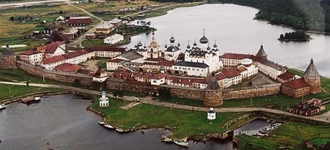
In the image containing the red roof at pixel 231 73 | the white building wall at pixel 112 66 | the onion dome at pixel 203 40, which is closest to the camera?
the red roof at pixel 231 73

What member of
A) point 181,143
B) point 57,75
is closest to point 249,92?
point 181,143

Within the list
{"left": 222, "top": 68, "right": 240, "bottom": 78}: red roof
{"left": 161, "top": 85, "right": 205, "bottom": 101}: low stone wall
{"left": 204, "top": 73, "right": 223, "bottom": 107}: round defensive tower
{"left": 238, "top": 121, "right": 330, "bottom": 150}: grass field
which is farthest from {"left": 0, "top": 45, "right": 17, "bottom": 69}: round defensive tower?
{"left": 238, "top": 121, "right": 330, "bottom": 150}: grass field

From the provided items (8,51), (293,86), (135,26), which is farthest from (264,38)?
(8,51)

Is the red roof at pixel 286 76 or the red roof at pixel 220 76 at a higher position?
the red roof at pixel 220 76

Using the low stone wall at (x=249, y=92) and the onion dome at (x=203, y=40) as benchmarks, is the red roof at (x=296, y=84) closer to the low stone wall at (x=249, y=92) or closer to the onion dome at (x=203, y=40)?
the low stone wall at (x=249, y=92)

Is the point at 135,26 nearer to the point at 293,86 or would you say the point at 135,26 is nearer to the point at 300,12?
the point at 300,12

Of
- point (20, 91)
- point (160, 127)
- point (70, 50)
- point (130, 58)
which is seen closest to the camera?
point (160, 127)

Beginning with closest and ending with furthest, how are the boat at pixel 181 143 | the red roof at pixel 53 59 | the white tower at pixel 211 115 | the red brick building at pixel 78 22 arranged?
the boat at pixel 181 143, the white tower at pixel 211 115, the red roof at pixel 53 59, the red brick building at pixel 78 22

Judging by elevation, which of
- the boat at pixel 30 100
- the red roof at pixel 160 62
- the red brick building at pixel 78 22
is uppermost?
the red brick building at pixel 78 22

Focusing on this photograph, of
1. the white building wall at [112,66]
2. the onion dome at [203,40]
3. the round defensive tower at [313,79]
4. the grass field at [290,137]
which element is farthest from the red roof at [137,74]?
the grass field at [290,137]
